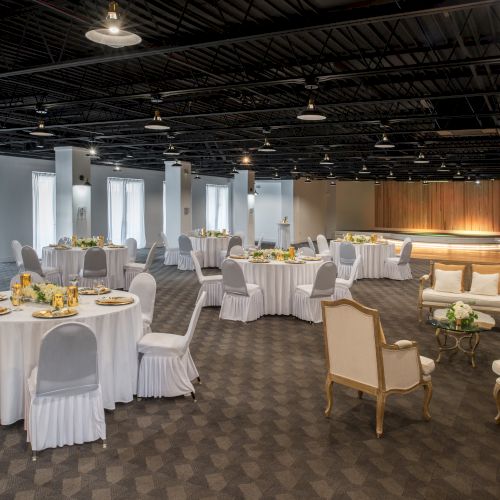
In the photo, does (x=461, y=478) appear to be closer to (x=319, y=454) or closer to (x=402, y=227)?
(x=319, y=454)

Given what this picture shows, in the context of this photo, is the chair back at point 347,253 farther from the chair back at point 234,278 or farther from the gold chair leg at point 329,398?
the gold chair leg at point 329,398

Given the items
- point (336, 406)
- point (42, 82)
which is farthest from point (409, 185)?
point (336, 406)

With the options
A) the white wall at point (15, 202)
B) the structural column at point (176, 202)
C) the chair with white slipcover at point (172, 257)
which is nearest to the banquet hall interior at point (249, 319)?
the chair with white slipcover at point (172, 257)

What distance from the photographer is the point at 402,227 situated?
32656 mm

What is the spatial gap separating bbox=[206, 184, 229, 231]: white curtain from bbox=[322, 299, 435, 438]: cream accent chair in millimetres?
22696

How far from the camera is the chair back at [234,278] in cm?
783

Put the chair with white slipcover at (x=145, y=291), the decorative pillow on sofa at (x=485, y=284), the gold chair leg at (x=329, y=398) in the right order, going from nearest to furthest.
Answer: the gold chair leg at (x=329, y=398), the chair with white slipcover at (x=145, y=291), the decorative pillow on sofa at (x=485, y=284)

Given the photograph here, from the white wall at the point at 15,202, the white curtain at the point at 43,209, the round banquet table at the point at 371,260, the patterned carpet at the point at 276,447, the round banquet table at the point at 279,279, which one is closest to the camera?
the patterned carpet at the point at 276,447

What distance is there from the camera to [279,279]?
27.9ft

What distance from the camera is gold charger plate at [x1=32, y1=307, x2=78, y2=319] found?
14.4ft

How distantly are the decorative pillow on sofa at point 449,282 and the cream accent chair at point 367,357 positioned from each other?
4.00 metres

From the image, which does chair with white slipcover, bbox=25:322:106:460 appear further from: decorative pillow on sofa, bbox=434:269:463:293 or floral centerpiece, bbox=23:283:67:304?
decorative pillow on sofa, bbox=434:269:463:293

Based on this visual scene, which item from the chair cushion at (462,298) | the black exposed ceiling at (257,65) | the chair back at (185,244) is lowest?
the chair cushion at (462,298)

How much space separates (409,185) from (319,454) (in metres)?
30.2
